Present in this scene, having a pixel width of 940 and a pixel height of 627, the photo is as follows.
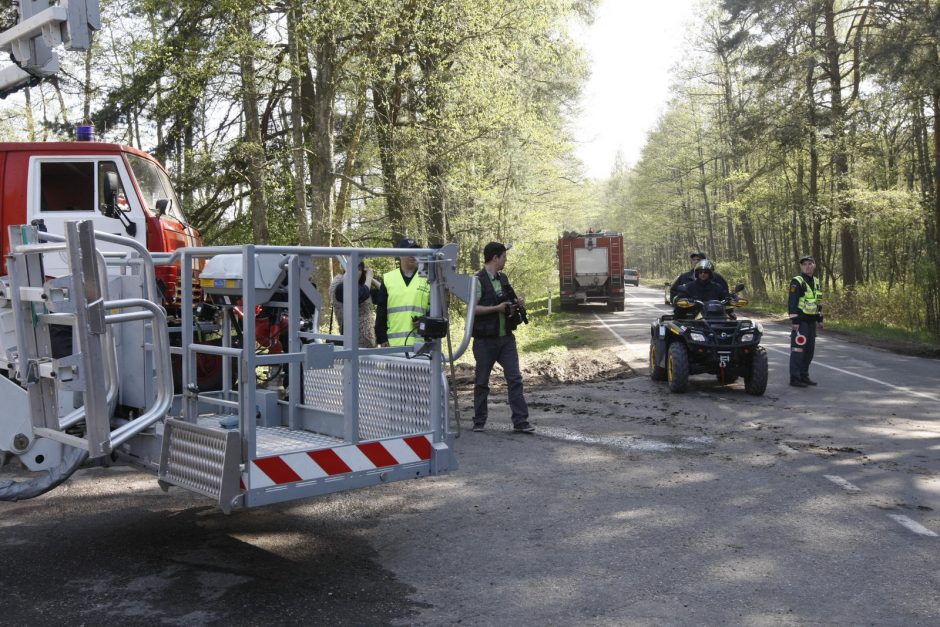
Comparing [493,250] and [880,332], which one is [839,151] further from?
[493,250]

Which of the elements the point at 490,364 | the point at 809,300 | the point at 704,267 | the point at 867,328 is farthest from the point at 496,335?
the point at 867,328

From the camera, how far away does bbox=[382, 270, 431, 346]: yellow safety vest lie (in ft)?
25.1

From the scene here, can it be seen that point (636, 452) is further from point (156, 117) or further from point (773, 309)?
point (773, 309)

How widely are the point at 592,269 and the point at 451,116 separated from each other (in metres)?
18.3

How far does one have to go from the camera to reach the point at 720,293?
40.2 ft

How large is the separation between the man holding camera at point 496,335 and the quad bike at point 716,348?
3.28m

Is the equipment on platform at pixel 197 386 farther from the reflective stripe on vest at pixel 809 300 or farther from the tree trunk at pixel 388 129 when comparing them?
the tree trunk at pixel 388 129

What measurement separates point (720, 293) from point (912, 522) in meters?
7.03

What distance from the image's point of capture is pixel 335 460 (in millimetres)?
4590

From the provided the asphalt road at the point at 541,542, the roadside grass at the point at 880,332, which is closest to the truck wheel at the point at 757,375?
the asphalt road at the point at 541,542

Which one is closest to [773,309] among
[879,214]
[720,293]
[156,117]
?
[879,214]

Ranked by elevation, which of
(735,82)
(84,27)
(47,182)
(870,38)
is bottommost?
(47,182)

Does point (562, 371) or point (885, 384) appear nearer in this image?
point (885, 384)

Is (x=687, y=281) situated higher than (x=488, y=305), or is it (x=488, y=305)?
(x=687, y=281)
